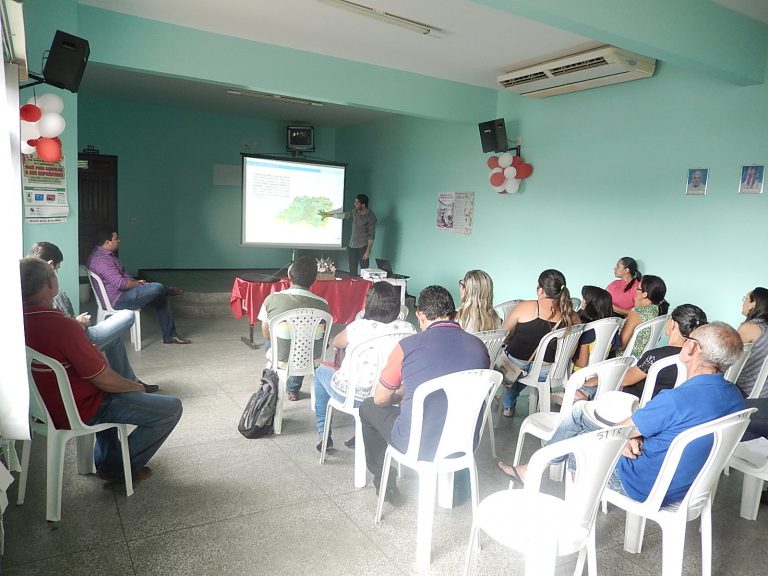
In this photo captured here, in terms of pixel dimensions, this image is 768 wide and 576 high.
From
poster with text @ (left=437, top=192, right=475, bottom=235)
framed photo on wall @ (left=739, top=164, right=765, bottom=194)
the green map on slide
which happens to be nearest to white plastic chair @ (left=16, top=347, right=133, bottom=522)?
framed photo on wall @ (left=739, top=164, right=765, bottom=194)

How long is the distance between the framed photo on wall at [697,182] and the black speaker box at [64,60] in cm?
469

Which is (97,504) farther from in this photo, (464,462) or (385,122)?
(385,122)

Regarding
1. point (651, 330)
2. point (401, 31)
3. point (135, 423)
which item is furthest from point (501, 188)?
point (135, 423)

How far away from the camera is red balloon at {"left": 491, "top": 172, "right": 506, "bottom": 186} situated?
20.6 ft

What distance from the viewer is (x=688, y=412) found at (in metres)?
1.78

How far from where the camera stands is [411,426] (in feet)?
6.79

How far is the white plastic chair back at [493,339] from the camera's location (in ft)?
9.66

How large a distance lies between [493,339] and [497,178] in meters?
3.73

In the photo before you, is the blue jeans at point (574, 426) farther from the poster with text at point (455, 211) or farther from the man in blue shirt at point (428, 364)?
the poster with text at point (455, 211)

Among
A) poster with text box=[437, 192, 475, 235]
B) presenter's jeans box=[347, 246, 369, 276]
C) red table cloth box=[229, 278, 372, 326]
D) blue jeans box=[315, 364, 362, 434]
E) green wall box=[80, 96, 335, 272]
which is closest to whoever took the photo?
blue jeans box=[315, 364, 362, 434]

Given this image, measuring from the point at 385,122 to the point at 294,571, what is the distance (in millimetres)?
7977

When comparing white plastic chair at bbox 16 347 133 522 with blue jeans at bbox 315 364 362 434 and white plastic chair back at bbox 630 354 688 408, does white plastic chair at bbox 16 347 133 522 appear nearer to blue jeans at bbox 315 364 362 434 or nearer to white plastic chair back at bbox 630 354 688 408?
blue jeans at bbox 315 364 362 434

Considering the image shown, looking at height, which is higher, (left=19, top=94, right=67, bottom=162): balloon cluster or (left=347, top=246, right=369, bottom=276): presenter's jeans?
(left=19, top=94, right=67, bottom=162): balloon cluster

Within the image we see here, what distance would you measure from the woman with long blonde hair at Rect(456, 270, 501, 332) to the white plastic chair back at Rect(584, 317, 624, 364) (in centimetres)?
64
